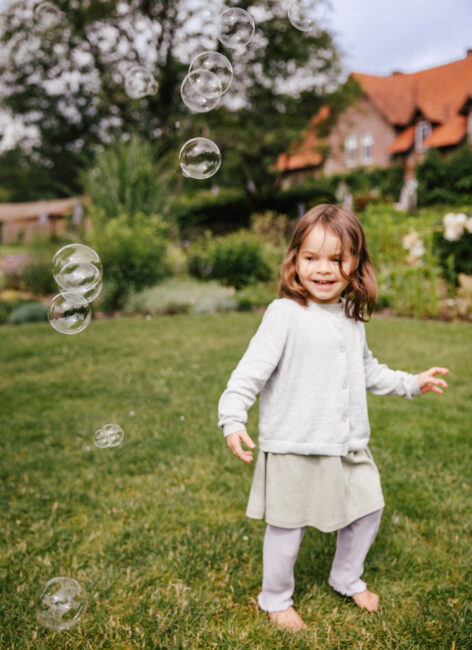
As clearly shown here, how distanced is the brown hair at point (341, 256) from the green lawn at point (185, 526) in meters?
1.16

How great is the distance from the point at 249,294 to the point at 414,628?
7.74 meters

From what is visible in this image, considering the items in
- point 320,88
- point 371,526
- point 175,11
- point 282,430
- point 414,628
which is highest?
point 175,11

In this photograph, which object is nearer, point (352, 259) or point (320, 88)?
point (352, 259)

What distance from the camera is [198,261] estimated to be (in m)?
11.5

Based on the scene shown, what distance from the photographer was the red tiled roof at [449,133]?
1010 inches

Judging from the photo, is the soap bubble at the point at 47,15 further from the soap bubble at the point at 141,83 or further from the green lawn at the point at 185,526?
the green lawn at the point at 185,526

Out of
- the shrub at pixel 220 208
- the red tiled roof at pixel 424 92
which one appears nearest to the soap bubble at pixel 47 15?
the shrub at pixel 220 208

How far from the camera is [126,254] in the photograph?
9352mm

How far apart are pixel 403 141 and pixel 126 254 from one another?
22969mm

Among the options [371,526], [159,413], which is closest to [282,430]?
[371,526]

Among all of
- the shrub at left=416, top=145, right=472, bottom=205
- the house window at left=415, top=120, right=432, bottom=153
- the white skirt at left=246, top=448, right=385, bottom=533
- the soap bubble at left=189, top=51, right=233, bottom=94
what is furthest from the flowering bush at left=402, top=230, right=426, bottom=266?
the house window at left=415, top=120, right=432, bottom=153

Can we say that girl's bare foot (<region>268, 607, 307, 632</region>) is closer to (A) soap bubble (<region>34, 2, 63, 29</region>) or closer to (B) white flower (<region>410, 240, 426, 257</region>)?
(B) white flower (<region>410, 240, 426, 257</region>)

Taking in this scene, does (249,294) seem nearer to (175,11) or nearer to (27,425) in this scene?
(27,425)

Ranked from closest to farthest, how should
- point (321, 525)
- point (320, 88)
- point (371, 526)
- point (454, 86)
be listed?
point (321, 525), point (371, 526), point (320, 88), point (454, 86)
